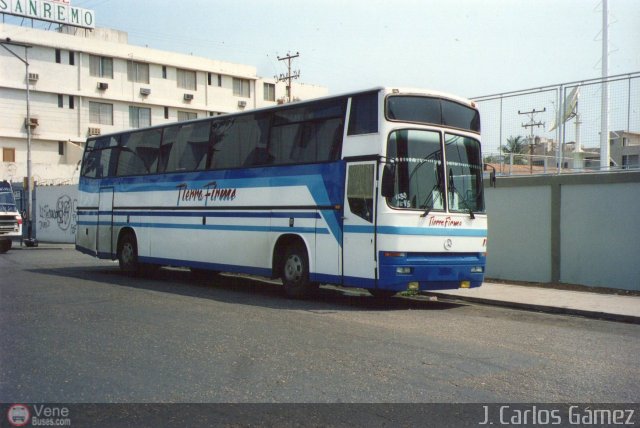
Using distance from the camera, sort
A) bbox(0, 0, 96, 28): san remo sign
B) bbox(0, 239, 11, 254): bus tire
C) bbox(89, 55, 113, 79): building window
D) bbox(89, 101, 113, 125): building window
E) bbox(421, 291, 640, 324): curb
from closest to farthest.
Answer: bbox(421, 291, 640, 324): curb, bbox(0, 239, 11, 254): bus tire, bbox(0, 0, 96, 28): san remo sign, bbox(89, 55, 113, 79): building window, bbox(89, 101, 113, 125): building window

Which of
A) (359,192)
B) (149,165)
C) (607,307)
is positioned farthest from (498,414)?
(149,165)

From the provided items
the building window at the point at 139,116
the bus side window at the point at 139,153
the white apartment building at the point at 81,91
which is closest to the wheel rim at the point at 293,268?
the bus side window at the point at 139,153

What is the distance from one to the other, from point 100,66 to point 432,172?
4786cm

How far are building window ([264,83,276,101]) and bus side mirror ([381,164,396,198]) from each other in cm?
5738

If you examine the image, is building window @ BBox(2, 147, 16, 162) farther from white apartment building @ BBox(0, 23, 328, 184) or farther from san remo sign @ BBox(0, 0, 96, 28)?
san remo sign @ BBox(0, 0, 96, 28)

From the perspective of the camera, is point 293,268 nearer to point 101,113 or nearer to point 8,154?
point 8,154

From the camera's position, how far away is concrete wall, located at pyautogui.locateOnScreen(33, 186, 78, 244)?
32803 millimetres

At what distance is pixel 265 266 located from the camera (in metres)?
12.8

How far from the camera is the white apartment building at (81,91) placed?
160 ft

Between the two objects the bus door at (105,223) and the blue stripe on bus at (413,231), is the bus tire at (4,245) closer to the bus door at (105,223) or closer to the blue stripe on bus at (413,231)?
the bus door at (105,223)
